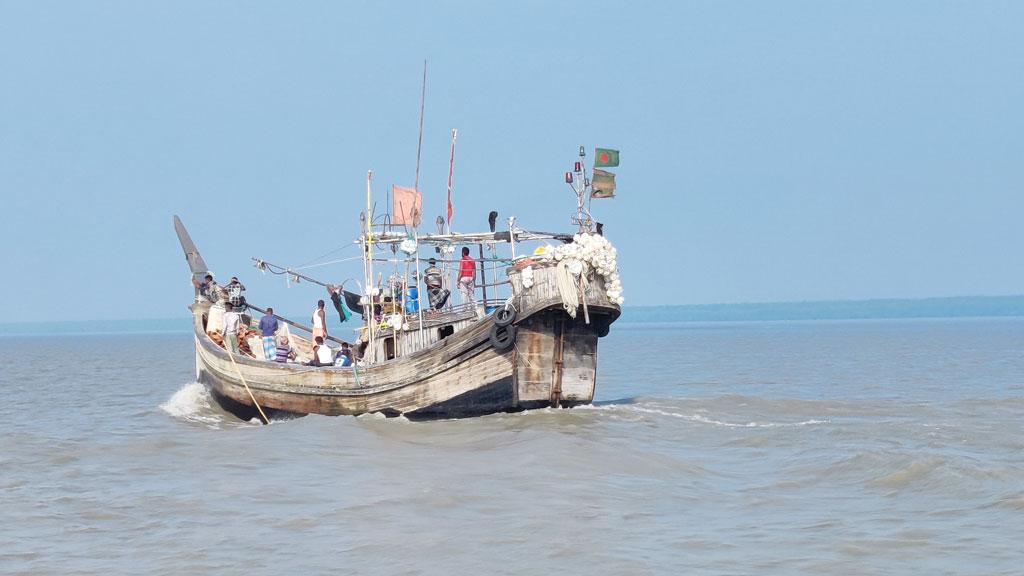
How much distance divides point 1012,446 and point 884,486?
4.66 metres

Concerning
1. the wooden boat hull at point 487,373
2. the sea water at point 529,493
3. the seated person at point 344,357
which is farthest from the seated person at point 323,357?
the sea water at point 529,493

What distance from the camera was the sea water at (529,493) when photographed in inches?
440

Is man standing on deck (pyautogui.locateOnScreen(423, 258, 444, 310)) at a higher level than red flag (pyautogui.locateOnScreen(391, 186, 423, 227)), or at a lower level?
lower

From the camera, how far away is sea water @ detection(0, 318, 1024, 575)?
1118cm

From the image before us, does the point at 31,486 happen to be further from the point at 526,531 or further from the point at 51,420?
the point at 51,420

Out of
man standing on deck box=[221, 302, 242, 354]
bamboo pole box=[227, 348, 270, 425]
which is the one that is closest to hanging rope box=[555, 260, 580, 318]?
bamboo pole box=[227, 348, 270, 425]

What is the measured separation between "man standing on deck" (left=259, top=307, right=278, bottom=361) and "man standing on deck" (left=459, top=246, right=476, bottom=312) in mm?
4423

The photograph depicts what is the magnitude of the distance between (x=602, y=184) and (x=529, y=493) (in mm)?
8119

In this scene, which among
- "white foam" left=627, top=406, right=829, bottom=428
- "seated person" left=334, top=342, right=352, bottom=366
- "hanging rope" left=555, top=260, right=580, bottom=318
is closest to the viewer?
"hanging rope" left=555, top=260, right=580, bottom=318

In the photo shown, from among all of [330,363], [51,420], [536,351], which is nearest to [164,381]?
[51,420]

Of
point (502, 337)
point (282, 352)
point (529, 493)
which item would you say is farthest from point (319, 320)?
point (529, 493)

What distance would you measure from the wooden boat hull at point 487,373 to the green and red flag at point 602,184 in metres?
1.91

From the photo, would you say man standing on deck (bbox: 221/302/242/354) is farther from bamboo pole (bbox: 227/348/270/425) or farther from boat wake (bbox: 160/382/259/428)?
bamboo pole (bbox: 227/348/270/425)

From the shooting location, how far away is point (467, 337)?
19.8 metres
